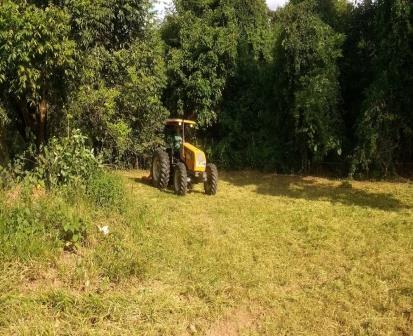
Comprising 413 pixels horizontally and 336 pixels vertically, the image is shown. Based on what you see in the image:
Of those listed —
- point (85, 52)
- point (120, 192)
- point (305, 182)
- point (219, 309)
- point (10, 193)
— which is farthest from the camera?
point (305, 182)

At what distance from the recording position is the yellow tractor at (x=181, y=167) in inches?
359

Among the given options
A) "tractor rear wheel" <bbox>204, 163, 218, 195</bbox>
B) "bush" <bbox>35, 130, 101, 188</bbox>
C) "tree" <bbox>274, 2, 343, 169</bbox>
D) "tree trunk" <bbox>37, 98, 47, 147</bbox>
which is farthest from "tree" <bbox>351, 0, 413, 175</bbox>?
"tree trunk" <bbox>37, 98, 47, 147</bbox>

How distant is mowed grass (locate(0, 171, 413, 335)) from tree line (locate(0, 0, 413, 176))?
2.37 m

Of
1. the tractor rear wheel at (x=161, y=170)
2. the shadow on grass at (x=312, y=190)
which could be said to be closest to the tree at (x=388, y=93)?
the shadow on grass at (x=312, y=190)

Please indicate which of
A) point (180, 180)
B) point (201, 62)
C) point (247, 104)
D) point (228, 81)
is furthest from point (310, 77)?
point (180, 180)

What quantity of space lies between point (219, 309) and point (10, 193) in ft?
10.4

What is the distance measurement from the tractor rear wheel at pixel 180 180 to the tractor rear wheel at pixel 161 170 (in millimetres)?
227

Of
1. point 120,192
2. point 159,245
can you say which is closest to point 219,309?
point 159,245

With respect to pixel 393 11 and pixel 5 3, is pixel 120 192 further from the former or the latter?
pixel 393 11

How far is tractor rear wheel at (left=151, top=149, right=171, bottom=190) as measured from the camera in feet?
30.4

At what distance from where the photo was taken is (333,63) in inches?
456

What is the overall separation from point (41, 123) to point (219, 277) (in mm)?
4650

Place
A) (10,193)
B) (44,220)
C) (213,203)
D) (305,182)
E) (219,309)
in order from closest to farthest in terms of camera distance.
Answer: (219,309)
(44,220)
(10,193)
(213,203)
(305,182)

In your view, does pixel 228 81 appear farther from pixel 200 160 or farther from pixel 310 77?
pixel 200 160
